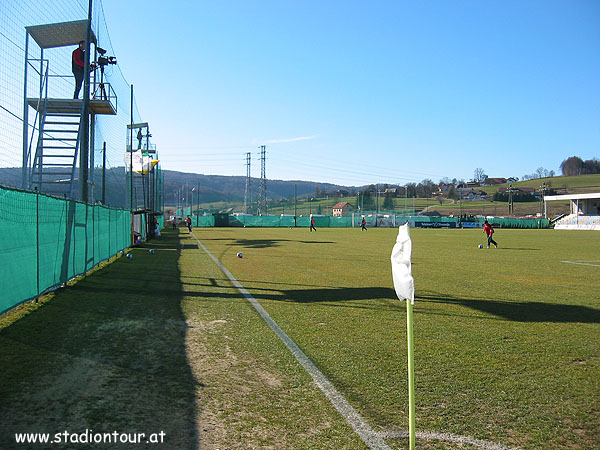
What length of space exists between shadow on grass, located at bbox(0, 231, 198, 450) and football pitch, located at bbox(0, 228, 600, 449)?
20mm

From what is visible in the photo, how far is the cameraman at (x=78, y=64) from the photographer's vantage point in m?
15.5

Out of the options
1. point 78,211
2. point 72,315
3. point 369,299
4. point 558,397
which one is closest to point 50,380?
point 72,315

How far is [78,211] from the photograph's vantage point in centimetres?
1241

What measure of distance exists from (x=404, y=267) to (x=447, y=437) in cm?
131

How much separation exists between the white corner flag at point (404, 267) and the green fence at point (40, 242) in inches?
236

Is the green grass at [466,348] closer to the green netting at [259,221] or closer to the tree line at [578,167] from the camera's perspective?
the green netting at [259,221]

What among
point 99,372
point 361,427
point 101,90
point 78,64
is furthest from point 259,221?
point 361,427

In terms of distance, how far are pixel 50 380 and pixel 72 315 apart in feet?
11.8

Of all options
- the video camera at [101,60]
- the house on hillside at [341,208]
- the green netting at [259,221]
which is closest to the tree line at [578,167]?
the house on hillside at [341,208]

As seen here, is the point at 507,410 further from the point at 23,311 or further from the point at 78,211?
the point at 78,211

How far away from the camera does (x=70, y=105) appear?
50.6 feet

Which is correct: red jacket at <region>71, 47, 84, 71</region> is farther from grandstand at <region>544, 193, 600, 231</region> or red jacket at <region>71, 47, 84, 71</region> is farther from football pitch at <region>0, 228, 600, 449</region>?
grandstand at <region>544, 193, 600, 231</region>

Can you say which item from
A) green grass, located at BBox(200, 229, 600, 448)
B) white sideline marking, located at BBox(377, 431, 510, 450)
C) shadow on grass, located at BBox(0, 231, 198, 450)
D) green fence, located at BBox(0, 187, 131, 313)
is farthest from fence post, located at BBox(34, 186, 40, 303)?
white sideline marking, located at BBox(377, 431, 510, 450)

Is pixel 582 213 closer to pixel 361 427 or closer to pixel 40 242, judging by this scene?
pixel 40 242
